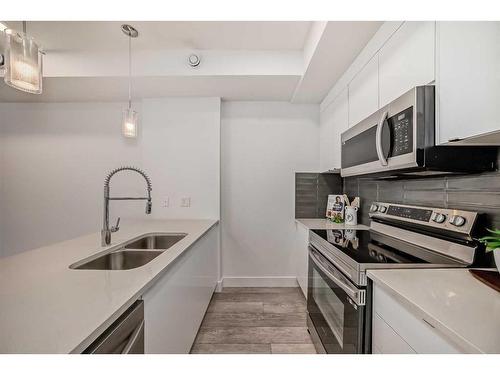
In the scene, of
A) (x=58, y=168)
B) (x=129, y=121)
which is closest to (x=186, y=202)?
(x=129, y=121)

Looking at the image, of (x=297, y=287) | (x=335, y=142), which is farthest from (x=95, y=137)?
(x=297, y=287)

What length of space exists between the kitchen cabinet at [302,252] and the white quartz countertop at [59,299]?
1411 mm

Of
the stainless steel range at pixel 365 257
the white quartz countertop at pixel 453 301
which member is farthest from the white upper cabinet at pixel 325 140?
the white quartz countertop at pixel 453 301

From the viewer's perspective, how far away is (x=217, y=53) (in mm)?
2404

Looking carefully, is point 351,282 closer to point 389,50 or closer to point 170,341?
point 170,341

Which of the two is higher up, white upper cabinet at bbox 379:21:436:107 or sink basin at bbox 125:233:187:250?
white upper cabinet at bbox 379:21:436:107

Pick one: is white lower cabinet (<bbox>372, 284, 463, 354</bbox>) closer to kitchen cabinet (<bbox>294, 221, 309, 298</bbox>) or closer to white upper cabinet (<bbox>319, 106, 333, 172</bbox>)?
kitchen cabinet (<bbox>294, 221, 309, 298</bbox>)

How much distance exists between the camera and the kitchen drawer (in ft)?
2.82

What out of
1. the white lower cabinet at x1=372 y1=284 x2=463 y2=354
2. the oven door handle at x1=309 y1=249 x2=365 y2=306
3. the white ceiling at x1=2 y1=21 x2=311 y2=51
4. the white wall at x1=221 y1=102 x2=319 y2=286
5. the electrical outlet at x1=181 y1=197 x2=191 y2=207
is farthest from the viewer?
the white wall at x1=221 y1=102 x2=319 y2=286

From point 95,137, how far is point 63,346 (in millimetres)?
3130

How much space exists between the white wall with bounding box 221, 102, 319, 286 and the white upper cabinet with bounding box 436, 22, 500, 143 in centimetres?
202

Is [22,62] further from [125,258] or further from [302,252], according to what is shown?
[302,252]

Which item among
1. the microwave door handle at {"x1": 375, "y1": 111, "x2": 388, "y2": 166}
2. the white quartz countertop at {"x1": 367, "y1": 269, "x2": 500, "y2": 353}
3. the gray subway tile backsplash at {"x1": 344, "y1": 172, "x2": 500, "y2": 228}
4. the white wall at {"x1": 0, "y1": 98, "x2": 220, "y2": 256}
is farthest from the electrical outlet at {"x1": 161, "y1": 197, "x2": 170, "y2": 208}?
the white quartz countertop at {"x1": 367, "y1": 269, "x2": 500, "y2": 353}

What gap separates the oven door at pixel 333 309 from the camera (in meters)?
1.12
